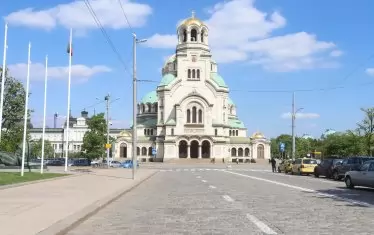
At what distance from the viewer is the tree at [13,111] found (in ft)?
164

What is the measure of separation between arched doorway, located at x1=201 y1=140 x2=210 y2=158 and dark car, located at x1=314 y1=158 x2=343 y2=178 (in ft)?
227

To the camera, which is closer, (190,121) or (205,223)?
(205,223)

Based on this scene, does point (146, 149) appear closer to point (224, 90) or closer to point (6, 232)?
point (224, 90)

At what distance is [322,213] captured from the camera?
13453 millimetres

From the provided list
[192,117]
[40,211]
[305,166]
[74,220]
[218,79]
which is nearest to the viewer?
[74,220]

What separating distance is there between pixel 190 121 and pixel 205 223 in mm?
100309

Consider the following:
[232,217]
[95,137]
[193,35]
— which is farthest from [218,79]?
[232,217]

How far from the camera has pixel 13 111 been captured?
166 feet

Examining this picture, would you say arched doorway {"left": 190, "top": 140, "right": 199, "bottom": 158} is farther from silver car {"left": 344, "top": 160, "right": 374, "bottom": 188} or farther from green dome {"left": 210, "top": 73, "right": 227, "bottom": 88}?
silver car {"left": 344, "top": 160, "right": 374, "bottom": 188}

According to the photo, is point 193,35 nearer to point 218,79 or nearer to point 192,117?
point 218,79

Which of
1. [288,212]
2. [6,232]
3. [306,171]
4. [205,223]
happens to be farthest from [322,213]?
[306,171]

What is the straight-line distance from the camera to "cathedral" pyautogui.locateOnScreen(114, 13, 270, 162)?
364 feet

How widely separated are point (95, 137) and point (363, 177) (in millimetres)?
45733

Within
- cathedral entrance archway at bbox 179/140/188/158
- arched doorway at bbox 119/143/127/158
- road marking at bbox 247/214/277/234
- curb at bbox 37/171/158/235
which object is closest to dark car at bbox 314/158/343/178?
curb at bbox 37/171/158/235
